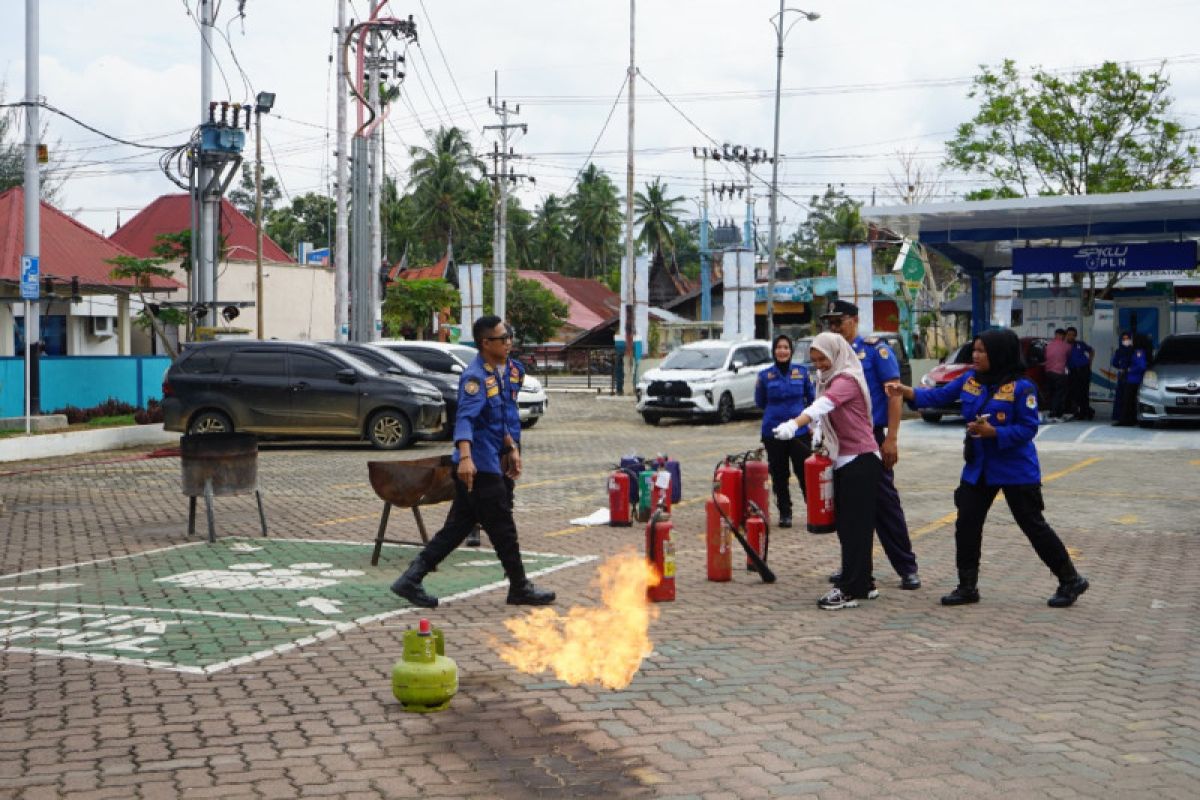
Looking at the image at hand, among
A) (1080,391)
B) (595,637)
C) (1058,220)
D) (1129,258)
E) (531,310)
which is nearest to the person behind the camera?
(595,637)

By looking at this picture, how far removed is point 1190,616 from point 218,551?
7.43m

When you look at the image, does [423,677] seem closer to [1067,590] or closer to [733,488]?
[733,488]

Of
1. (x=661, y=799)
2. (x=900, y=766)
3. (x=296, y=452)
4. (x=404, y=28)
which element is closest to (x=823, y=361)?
(x=900, y=766)

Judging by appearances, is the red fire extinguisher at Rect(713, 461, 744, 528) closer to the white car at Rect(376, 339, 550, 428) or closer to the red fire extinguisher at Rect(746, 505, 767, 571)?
the red fire extinguisher at Rect(746, 505, 767, 571)

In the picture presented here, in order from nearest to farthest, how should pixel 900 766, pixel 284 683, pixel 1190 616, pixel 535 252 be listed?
pixel 900 766, pixel 284 683, pixel 1190 616, pixel 535 252

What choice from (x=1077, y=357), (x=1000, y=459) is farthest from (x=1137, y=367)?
(x=1000, y=459)

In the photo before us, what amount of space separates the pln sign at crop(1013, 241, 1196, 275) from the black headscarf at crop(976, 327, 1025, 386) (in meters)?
19.9

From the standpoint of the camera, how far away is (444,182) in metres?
70.9

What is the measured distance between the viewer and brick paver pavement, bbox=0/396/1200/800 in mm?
5074

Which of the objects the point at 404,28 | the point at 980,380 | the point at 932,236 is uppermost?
the point at 404,28

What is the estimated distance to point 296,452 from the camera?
68.4 feet

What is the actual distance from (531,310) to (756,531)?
53.7m

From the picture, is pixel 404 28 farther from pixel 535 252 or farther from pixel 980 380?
pixel 535 252

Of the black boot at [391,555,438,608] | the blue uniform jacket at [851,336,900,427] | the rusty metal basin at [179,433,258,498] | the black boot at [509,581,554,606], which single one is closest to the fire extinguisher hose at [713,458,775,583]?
the blue uniform jacket at [851,336,900,427]
